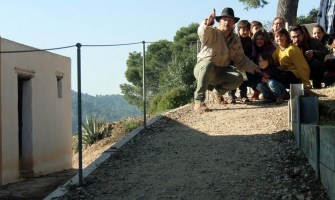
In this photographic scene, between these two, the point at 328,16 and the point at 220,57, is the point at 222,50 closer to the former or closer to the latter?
the point at 220,57

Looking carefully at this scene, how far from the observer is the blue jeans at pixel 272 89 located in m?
8.64

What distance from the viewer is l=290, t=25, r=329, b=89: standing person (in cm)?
879

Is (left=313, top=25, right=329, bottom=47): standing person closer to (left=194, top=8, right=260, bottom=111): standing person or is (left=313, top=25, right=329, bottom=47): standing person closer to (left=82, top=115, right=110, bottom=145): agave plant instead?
(left=194, top=8, right=260, bottom=111): standing person

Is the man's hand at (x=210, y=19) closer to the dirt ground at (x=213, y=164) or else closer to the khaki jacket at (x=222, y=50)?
the khaki jacket at (x=222, y=50)

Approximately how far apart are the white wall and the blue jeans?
5.10m

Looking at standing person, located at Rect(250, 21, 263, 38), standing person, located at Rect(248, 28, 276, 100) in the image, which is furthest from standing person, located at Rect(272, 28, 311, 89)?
standing person, located at Rect(250, 21, 263, 38)

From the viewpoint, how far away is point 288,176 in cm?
536

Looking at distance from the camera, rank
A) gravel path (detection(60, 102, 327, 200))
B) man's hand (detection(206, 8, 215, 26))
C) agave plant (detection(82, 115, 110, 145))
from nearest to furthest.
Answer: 1. gravel path (detection(60, 102, 327, 200))
2. man's hand (detection(206, 8, 215, 26))
3. agave plant (detection(82, 115, 110, 145))

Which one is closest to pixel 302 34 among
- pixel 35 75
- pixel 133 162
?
pixel 133 162

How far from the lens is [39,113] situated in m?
12.4

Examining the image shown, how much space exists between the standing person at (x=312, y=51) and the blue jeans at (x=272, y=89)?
Answer: 0.66 meters

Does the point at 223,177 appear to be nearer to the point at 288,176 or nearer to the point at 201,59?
the point at 288,176

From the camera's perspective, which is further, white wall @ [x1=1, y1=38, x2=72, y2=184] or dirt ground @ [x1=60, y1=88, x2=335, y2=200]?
white wall @ [x1=1, y1=38, x2=72, y2=184]

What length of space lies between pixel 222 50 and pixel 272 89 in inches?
44.4
